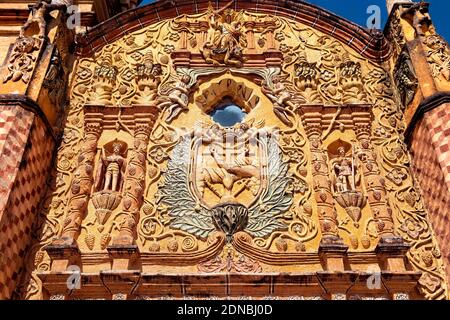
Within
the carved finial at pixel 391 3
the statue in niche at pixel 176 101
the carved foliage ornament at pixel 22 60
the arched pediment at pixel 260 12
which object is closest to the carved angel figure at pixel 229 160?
the statue in niche at pixel 176 101

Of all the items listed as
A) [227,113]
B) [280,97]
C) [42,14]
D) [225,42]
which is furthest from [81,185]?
[225,42]

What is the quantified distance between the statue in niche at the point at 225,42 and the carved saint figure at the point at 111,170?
2.78m

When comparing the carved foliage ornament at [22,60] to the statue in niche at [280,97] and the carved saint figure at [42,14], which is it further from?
the statue in niche at [280,97]

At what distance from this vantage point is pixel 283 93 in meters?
9.33

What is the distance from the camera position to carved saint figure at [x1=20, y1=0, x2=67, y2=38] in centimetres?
923

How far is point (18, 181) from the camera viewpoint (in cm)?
739

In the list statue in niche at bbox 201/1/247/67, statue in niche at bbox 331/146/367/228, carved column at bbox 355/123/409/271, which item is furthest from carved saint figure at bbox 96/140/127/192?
carved column at bbox 355/123/409/271

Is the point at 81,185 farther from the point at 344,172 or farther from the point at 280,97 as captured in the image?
the point at 344,172

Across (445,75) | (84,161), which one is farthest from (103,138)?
(445,75)

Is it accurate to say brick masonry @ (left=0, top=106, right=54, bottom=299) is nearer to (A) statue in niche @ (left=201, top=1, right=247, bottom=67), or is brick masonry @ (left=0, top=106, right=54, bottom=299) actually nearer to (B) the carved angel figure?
(B) the carved angel figure

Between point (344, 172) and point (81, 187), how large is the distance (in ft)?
14.5

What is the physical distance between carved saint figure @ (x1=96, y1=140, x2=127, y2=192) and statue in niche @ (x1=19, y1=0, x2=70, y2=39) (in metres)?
2.62

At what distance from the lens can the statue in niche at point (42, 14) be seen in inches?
363
